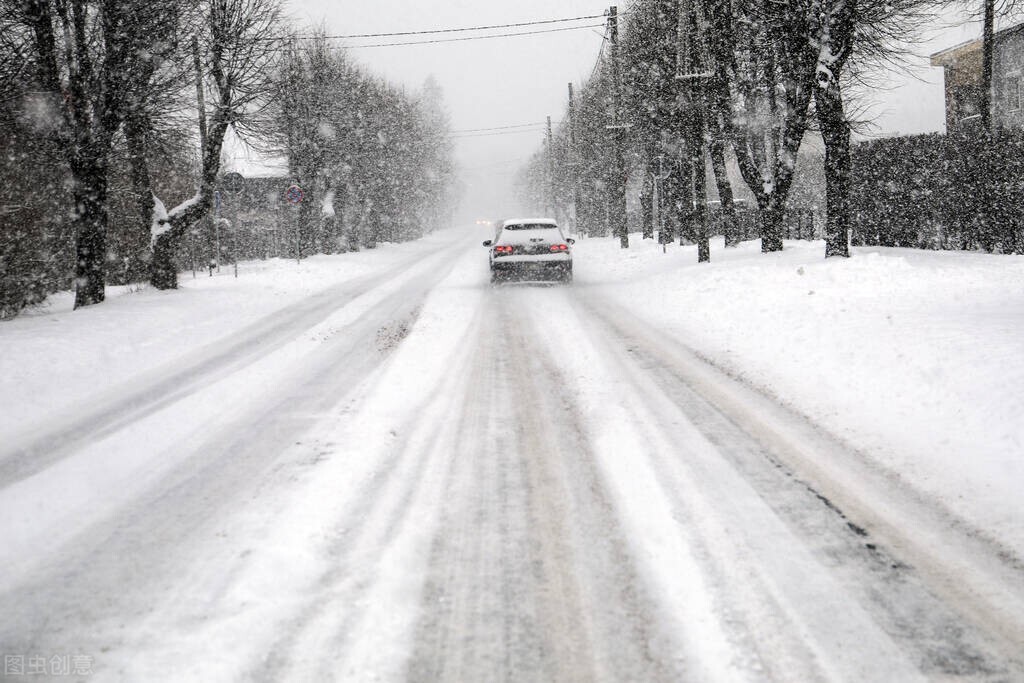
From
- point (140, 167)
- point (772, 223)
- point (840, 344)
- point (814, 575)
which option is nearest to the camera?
point (814, 575)

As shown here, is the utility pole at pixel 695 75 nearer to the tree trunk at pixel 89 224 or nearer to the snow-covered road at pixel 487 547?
the snow-covered road at pixel 487 547

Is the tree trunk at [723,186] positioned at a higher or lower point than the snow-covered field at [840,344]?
higher

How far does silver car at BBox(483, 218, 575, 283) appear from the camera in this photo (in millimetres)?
16859

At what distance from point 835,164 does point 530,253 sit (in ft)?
22.2

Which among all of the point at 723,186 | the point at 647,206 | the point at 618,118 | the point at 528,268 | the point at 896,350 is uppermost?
the point at 618,118

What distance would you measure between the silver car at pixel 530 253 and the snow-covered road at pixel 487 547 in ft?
34.7

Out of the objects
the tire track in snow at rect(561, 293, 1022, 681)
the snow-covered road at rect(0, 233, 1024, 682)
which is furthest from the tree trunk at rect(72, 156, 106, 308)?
the tire track in snow at rect(561, 293, 1022, 681)

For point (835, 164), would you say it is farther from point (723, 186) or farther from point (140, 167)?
point (140, 167)

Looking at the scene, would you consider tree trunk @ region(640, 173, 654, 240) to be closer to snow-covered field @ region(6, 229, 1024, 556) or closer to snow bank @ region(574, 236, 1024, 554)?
snow-covered field @ region(6, 229, 1024, 556)

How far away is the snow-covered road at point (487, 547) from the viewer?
2.56 metres

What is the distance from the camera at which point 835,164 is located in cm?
1440

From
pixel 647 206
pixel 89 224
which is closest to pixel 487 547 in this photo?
pixel 89 224

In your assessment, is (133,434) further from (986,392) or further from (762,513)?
(986,392)

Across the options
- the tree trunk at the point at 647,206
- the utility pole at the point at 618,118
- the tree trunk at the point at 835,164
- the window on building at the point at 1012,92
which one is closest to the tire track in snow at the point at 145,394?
the tree trunk at the point at 835,164
